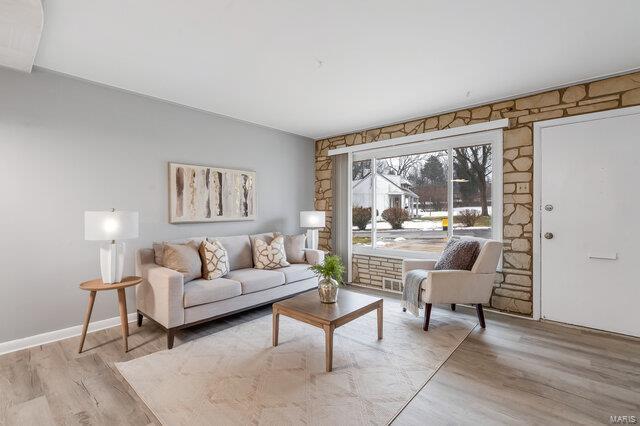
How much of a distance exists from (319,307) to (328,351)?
410mm

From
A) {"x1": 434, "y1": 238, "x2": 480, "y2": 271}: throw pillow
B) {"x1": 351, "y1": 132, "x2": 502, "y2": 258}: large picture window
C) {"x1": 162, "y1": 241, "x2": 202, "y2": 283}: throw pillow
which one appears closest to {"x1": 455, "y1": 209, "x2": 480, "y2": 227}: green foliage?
{"x1": 351, "y1": 132, "x2": 502, "y2": 258}: large picture window

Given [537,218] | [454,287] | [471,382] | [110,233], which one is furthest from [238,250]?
[537,218]

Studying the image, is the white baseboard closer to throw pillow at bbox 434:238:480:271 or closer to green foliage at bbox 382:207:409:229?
throw pillow at bbox 434:238:480:271

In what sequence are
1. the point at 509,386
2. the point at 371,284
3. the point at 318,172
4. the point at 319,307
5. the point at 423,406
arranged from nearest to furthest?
the point at 423,406
the point at 509,386
the point at 319,307
the point at 371,284
the point at 318,172

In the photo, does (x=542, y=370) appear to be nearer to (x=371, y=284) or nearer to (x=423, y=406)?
(x=423, y=406)

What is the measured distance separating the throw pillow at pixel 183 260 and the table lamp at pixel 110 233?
0.45 m

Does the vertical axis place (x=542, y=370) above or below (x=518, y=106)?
below

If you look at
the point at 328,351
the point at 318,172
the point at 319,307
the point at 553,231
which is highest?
the point at 318,172

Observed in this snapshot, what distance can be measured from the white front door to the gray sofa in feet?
9.26

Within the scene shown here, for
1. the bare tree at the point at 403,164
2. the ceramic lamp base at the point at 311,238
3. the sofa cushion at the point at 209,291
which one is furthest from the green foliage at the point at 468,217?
the sofa cushion at the point at 209,291

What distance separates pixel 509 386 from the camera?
7.14 feet

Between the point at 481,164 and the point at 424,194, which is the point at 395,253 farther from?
the point at 481,164

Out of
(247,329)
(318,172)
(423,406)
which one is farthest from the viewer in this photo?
(318,172)

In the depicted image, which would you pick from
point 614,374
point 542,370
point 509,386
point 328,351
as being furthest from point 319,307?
point 614,374
